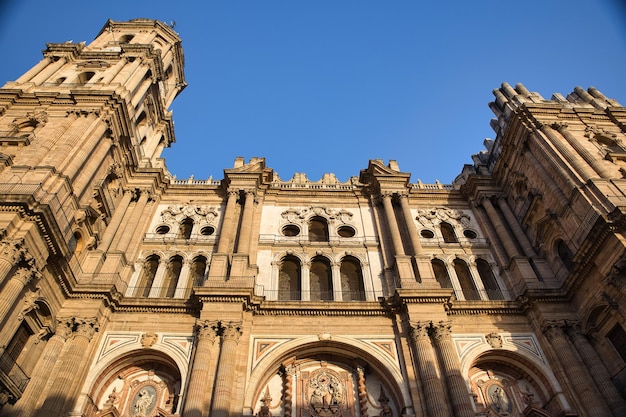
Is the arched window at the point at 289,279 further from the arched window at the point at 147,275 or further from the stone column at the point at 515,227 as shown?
the stone column at the point at 515,227

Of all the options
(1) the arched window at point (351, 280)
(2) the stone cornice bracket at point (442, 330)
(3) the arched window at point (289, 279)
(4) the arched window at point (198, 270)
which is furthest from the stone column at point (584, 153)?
(4) the arched window at point (198, 270)

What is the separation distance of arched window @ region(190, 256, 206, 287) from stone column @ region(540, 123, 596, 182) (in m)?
17.5

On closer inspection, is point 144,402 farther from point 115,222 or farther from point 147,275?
point 115,222

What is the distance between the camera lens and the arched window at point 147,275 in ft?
67.0

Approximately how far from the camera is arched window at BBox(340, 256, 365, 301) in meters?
20.5

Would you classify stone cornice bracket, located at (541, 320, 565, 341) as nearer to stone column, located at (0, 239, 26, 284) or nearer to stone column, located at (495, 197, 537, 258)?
stone column, located at (495, 197, 537, 258)

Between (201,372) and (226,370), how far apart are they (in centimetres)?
87

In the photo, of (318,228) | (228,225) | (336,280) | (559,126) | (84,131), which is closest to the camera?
(336,280)

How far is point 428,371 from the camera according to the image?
16.2 meters

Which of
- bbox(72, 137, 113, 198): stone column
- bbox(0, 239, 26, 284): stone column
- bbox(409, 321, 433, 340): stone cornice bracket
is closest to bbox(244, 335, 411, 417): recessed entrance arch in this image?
bbox(409, 321, 433, 340): stone cornice bracket

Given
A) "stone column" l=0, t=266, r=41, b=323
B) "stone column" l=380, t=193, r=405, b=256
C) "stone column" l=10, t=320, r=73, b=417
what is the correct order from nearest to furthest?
"stone column" l=0, t=266, r=41, b=323, "stone column" l=10, t=320, r=73, b=417, "stone column" l=380, t=193, r=405, b=256

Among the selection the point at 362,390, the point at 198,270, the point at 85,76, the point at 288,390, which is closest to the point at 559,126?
the point at 362,390

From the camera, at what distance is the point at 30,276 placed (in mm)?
15297

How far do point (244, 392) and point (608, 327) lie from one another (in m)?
13.8
